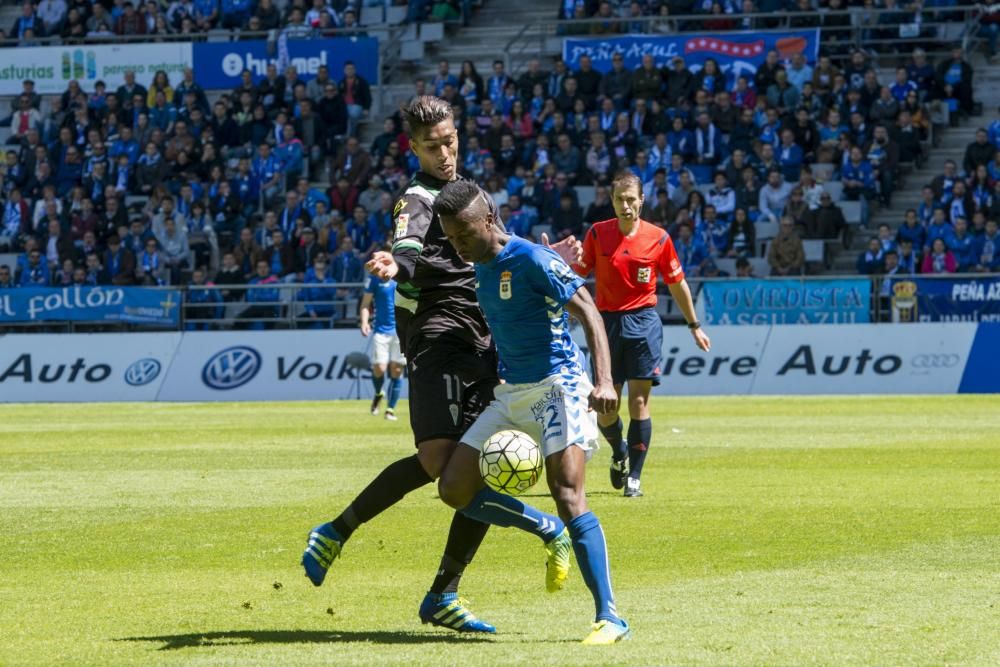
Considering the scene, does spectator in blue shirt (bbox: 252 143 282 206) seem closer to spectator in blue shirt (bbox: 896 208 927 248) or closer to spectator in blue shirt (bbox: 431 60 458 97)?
spectator in blue shirt (bbox: 431 60 458 97)

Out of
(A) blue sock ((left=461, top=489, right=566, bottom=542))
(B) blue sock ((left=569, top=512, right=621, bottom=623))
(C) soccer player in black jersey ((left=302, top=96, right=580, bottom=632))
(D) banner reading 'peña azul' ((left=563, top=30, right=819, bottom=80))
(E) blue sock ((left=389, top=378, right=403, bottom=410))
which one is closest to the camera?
(B) blue sock ((left=569, top=512, right=621, bottom=623))

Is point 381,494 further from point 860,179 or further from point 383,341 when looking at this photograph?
point 860,179

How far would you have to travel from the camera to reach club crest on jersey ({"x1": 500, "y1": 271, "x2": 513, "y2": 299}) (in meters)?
7.13

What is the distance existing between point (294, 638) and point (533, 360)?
5.24 feet

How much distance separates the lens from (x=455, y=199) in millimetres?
7020

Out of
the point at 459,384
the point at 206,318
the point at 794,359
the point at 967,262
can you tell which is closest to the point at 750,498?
the point at 459,384

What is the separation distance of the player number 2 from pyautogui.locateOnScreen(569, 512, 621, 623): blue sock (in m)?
1.12

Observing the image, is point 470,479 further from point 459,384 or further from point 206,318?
point 206,318

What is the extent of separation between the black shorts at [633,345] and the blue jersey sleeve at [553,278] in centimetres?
625

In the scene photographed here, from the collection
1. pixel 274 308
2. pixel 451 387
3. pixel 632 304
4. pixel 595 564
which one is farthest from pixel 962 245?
pixel 595 564

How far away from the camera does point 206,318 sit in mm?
30953

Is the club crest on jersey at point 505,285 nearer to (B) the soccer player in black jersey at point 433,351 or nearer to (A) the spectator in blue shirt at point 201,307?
(B) the soccer player in black jersey at point 433,351

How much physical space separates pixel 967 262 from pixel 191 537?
21.3m

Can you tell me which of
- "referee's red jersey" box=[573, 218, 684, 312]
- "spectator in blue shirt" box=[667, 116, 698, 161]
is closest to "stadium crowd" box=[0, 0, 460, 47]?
"spectator in blue shirt" box=[667, 116, 698, 161]
